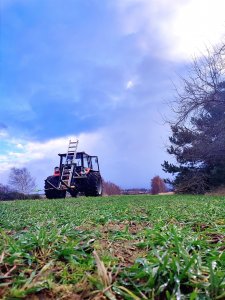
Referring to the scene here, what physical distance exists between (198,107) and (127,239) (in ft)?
44.5

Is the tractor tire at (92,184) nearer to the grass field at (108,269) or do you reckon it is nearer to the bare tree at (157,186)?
the grass field at (108,269)

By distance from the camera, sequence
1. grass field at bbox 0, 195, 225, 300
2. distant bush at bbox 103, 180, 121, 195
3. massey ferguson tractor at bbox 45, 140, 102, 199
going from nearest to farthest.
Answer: grass field at bbox 0, 195, 225, 300 < massey ferguson tractor at bbox 45, 140, 102, 199 < distant bush at bbox 103, 180, 121, 195

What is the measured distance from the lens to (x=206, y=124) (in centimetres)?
1549

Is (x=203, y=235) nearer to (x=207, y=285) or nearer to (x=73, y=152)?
(x=207, y=285)

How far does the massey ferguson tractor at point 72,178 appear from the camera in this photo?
13140 millimetres

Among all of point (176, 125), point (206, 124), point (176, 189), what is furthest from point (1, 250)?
point (176, 189)

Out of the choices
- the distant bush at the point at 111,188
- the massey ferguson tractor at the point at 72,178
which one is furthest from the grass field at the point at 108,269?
the distant bush at the point at 111,188

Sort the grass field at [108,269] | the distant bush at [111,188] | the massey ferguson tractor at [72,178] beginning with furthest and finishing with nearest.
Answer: the distant bush at [111,188] < the massey ferguson tractor at [72,178] < the grass field at [108,269]

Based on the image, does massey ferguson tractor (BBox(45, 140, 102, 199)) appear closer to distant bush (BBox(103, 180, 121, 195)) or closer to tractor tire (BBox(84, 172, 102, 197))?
tractor tire (BBox(84, 172, 102, 197))

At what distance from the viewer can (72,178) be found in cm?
1345

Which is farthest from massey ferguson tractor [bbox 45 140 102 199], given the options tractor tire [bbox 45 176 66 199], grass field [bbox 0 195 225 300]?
grass field [bbox 0 195 225 300]

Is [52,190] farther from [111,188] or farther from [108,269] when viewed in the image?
[111,188]

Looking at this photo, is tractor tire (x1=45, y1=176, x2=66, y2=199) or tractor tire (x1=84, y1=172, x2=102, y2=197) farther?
tractor tire (x1=84, y1=172, x2=102, y2=197)

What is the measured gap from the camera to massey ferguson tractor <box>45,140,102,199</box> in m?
13.1
